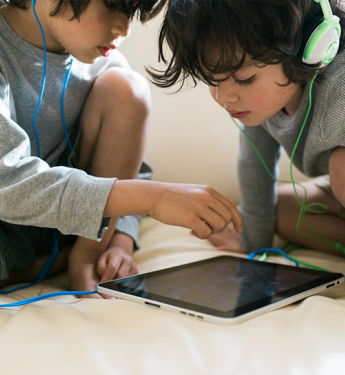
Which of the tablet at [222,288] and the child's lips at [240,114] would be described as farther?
the child's lips at [240,114]

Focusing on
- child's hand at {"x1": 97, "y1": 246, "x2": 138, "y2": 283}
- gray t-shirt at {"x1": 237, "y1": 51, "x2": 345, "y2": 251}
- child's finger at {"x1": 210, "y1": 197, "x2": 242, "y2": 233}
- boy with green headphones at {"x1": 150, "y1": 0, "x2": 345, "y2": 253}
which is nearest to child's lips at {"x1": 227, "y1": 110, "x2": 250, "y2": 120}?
boy with green headphones at {"x1": 150, "y1": 0, "x2": 345, "y2": 253}

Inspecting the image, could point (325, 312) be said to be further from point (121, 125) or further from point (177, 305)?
point (121, 125)

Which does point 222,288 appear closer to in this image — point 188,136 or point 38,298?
point 38,298

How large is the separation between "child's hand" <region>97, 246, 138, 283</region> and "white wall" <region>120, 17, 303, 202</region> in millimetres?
399

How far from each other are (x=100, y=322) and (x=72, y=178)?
21 cm

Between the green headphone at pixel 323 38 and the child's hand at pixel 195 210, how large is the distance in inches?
10.7

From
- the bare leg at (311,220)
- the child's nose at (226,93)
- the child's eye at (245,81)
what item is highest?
the child's eye at (245,81)

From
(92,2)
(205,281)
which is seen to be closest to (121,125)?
(92,2)

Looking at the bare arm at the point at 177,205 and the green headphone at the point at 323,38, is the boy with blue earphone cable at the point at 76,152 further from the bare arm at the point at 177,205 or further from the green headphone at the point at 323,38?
the green headphone at the point at 323,38

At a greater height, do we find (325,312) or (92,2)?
(92,2)

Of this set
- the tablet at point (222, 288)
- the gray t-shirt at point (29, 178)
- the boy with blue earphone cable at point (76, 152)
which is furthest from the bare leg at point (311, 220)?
the gray t-shirt at point (29, 178)

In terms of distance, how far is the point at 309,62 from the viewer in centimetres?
67

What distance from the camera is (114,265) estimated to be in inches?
29.7

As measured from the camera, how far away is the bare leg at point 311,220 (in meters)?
0.93
